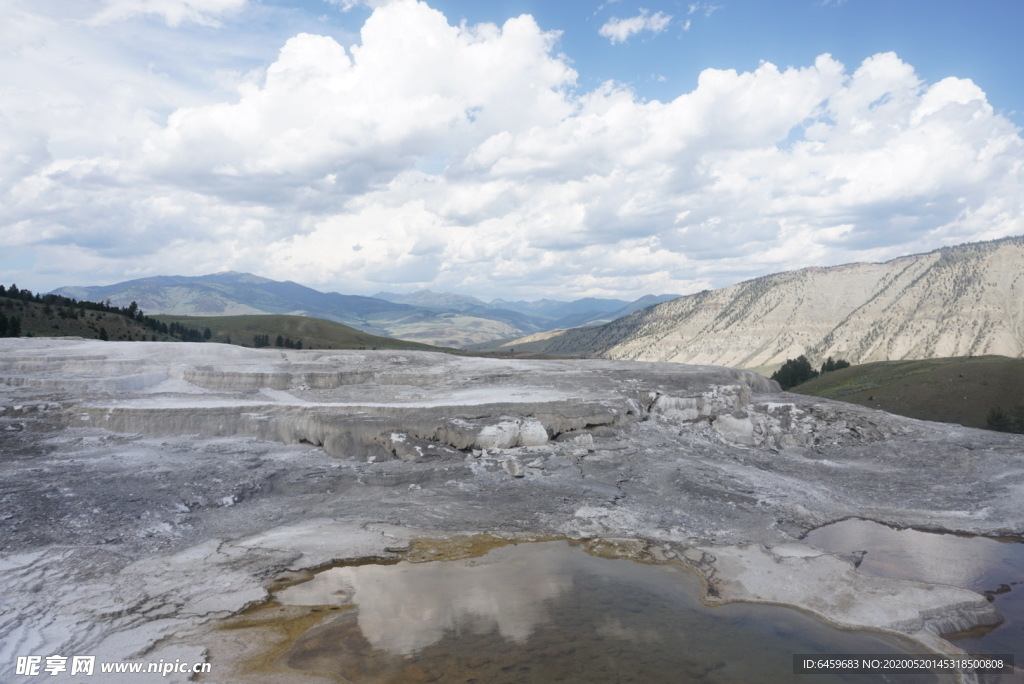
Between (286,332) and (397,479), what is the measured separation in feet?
355

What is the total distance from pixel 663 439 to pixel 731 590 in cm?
1168

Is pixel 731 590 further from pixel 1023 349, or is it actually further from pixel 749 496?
pixel 1023 349

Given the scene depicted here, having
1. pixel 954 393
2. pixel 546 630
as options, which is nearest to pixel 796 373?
pixel 954 393

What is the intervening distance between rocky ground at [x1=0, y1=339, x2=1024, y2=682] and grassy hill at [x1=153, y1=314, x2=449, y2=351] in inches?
2787

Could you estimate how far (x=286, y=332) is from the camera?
4710 inches

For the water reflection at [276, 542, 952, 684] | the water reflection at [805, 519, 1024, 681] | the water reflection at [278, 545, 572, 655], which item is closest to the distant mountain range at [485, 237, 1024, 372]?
the water reflection at [805, 519, 1024, 681]

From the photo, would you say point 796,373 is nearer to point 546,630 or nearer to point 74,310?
point 546,630

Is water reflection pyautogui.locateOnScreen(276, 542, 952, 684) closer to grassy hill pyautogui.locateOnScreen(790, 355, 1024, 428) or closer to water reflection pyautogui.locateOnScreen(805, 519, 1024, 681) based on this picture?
water reflection pyautogui.locateOnScreen(805, 519, 1024, 681)

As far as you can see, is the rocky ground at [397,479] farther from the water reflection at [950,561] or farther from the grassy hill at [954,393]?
the grassy hill at [954,393]

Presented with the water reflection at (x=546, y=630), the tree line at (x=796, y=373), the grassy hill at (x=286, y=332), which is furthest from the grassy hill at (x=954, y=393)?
the grassy hill at (x=286, y=332)

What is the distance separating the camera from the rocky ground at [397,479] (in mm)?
13352

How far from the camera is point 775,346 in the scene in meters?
177

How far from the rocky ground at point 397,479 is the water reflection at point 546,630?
117 cm

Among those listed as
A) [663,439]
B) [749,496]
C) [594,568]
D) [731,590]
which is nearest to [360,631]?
[594,568]
